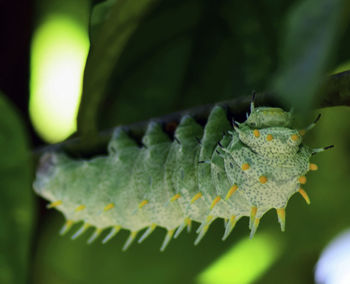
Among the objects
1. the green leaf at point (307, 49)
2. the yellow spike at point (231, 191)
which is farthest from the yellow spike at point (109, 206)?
the green leaf at point (307, 49)

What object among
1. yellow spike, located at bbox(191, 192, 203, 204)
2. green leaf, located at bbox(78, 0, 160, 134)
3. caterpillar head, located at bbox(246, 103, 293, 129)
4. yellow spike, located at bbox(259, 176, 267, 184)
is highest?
green leaf, located at bbox(78, 0, 160, 134)

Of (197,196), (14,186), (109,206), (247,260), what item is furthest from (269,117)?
(247,260)

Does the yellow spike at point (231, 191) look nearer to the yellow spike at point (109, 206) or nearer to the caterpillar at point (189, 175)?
the caterpillar at point (189, 175)

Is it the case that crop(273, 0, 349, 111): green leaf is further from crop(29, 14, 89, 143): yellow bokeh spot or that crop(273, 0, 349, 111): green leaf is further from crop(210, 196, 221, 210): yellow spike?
crop(29, 14, 89, 143): yellow bokeh spot

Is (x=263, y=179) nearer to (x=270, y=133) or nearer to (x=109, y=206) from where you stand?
(x=270, y=133)

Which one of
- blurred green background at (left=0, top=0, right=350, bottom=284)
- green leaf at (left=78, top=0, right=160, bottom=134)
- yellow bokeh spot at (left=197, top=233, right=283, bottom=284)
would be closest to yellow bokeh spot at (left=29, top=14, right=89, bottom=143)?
blurred green background at (left=0, top=0, right=350, bottom=284)

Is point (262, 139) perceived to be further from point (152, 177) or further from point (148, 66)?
point (148, 66)
